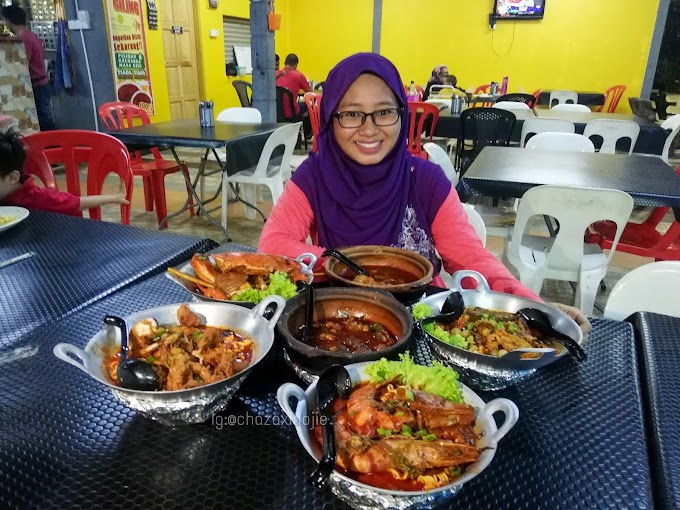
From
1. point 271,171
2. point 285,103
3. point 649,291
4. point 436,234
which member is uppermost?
point 285,103

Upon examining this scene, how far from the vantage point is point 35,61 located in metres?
6.02

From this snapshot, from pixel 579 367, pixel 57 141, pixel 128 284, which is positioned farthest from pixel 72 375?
pixel 57 141

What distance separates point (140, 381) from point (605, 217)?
220cm

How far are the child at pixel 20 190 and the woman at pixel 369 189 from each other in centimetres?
117

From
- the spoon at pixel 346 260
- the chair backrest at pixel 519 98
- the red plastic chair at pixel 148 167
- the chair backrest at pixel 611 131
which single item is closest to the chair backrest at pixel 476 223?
the spoon at pixel 346 260

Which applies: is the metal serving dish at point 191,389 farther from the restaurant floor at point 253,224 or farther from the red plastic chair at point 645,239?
the red plastic chair at point 645,239

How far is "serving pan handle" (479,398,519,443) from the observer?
599 millimetres

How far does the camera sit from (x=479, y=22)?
30.6 feet

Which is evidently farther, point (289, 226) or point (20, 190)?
point (20, 190)

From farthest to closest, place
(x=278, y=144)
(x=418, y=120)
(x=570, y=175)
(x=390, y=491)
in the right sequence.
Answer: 1. (x=418, y=120)
2. (x=278, y=144)
3. (x=570, y=175)
4. (x=390, y=491)

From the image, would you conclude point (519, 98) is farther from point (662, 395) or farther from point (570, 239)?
point (662, 395)

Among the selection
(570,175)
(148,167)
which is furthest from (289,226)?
(148,167)

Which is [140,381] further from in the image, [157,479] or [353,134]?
[353,134]

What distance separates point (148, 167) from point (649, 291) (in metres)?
3.96
